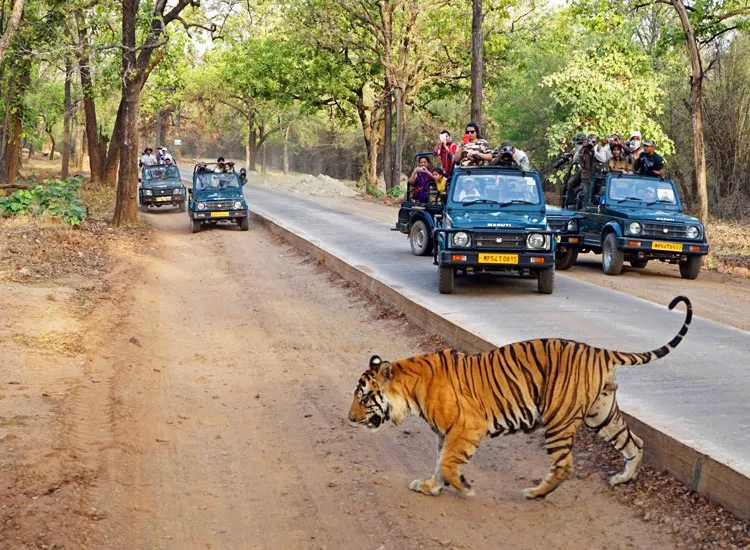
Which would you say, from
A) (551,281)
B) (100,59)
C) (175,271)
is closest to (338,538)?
(551,281)

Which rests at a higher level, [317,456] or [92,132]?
[92,132]

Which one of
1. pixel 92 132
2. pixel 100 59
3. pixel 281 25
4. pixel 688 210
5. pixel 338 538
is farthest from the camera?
pixel 281 25

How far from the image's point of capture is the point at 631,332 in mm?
10820

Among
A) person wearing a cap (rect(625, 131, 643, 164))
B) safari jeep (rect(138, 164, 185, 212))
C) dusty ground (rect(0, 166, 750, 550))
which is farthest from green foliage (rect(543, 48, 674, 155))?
dusty ground (rect(0, 166, 750, 550))

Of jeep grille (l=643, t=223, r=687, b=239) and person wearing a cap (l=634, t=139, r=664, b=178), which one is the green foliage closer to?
person wearing a cap (l=634, t=139, r=664, b=178)

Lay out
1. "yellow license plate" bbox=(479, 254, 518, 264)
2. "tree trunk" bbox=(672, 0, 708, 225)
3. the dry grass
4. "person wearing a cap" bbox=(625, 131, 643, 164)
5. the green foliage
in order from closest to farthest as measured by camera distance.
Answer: "yellow license plate" bbox=(479, 254, 518, 264) < "person wearing a cap" bbox=(625, 131, 643, 164) < the dry grass < "tree trunk" bbox=(672, 0, 708, 225) < the green foliage

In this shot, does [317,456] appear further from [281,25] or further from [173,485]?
[281,25]

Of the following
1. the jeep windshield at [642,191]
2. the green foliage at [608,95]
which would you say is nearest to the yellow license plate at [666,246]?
the jeep windshield at [642,191]

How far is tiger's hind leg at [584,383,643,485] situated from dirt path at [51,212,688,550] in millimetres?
219

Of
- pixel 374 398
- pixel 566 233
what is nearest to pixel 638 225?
pixel 566 233

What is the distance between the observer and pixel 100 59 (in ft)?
84.7

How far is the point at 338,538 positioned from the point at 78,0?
24.1 m

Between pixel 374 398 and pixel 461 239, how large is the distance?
7807 millimetres

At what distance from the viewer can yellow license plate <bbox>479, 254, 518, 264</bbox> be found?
13.6 m
